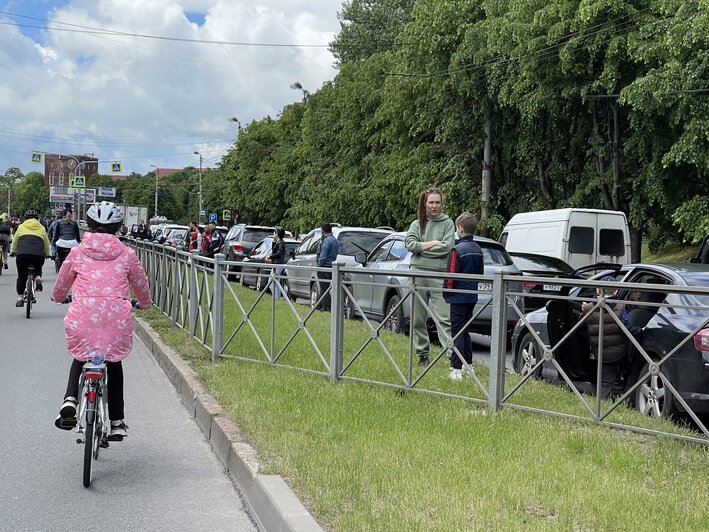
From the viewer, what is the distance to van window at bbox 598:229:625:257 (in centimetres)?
1902

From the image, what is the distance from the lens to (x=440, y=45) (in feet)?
113

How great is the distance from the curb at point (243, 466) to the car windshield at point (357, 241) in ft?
30.6

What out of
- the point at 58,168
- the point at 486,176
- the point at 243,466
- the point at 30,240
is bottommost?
the point at 243,466

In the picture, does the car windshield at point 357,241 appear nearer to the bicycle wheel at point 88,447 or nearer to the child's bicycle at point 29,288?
the child's bicycle at point 29,288

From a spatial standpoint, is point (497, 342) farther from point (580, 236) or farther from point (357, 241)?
point (580, 236)

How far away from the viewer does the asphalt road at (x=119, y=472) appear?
521 centimetres

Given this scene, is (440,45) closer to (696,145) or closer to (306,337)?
(696,145)

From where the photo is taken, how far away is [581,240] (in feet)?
61.9

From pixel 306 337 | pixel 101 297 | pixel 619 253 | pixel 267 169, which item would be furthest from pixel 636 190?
pixel 267 169

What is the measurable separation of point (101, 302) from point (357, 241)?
520 inches

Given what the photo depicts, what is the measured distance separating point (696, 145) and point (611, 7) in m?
4.99

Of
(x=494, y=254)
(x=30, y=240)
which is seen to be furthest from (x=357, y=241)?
(x=30, y=240)

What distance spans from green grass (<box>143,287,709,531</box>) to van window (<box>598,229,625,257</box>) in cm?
1157

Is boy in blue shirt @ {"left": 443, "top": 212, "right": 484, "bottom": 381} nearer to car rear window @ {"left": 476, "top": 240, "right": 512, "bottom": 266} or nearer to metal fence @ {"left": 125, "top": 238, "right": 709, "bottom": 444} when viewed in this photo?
metal fence @ {"left": 125, "top": 238, "right": 709, "bottom": 444}
